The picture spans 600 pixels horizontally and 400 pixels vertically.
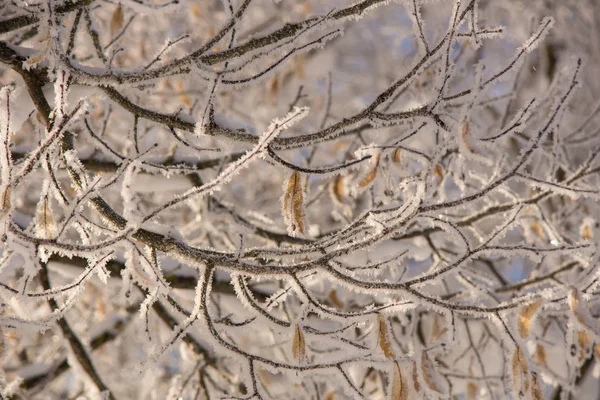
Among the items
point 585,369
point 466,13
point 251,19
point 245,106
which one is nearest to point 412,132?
point 466,13

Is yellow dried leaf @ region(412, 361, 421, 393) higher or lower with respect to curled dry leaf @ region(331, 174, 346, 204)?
lower

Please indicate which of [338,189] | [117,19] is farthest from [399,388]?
[117,19]

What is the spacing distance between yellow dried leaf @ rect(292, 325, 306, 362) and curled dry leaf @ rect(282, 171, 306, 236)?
0.25 metres

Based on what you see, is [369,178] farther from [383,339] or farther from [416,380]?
[416,380]

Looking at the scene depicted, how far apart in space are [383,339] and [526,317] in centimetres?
38

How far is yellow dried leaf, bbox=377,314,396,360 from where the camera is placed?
144cm

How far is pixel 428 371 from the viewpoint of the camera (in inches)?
60.2

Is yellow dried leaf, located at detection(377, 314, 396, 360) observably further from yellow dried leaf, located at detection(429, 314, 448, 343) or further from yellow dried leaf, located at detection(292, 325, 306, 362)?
yellow dried leaf, located at detection(429, 314, 448, 343)

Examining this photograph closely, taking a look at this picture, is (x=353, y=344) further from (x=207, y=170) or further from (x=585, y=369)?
(x=585, y=369)

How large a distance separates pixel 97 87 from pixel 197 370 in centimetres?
134

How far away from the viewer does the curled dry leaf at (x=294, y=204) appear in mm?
1392

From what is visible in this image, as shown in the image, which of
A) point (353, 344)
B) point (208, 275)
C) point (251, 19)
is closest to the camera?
point (208, 275)

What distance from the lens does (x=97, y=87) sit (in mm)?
1641

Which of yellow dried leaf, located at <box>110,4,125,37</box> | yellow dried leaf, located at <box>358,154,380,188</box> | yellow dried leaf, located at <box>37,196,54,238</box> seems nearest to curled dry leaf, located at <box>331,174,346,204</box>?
yellow dried leaf, located at <box>358,154,380,188</box>
